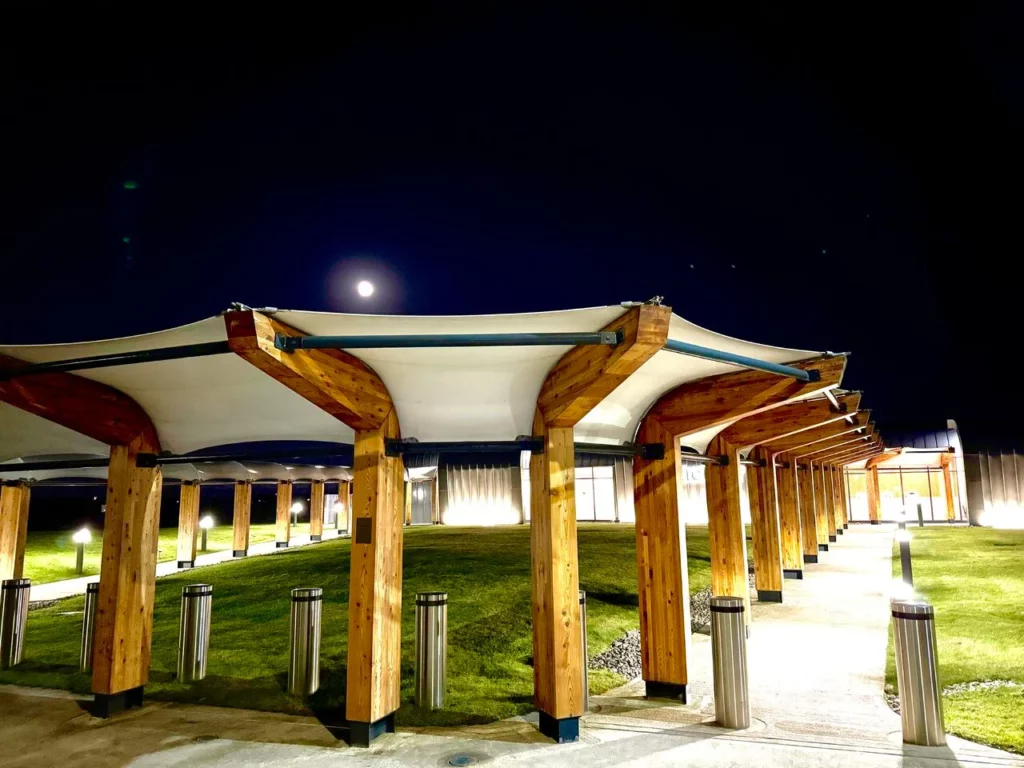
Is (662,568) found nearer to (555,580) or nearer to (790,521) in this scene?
(555,580)

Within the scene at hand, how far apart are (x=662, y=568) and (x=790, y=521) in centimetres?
991

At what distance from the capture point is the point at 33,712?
19.8ft

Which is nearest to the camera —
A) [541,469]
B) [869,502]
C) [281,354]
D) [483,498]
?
[281,354]

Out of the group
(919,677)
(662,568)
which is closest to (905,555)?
(919,677)

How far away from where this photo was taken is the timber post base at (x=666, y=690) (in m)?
6.05

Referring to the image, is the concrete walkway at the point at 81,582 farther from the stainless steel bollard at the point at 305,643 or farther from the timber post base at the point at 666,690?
the timber post base at the point at 666,690

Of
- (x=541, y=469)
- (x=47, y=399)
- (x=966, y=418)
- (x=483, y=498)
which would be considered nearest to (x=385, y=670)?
(x=541, y=469)

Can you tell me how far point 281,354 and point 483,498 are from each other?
2876cm

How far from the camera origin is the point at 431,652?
5.89 m

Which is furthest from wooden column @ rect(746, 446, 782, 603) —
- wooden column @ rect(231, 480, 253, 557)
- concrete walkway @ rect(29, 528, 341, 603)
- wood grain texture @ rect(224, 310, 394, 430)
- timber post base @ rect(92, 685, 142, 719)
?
wooden column @ rect(231, 480, 253, 557)

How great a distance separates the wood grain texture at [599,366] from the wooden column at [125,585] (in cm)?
406

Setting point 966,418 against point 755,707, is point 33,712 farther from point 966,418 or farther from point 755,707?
point 966,418

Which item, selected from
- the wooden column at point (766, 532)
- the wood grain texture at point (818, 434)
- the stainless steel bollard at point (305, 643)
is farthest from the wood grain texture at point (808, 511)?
the stainless steel bollard at point (305, 643)

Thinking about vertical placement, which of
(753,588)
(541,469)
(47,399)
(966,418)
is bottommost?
(753,588)
